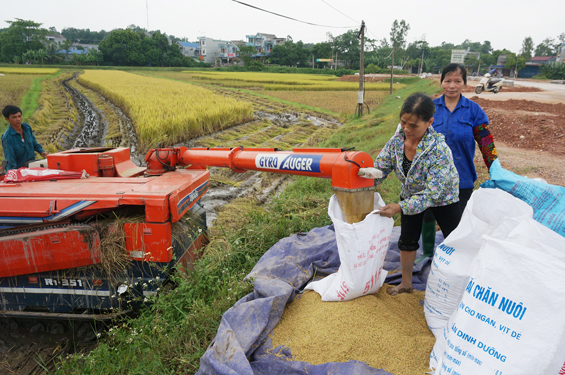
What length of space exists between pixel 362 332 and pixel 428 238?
1.44m

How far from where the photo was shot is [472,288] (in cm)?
146

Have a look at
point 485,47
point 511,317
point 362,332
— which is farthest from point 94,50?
point 485,47

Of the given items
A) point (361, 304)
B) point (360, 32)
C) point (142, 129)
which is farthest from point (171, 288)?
point (360, 32)

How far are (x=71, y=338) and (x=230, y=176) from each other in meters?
4.11

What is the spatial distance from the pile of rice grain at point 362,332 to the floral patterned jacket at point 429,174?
2.13ft

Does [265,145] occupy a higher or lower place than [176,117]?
lower

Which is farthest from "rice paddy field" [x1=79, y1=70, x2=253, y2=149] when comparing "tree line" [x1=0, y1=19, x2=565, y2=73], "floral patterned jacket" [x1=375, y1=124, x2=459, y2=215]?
"tree line" [x1=0, y1=19, x2=565, y2=73]

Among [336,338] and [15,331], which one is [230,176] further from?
[336,338]

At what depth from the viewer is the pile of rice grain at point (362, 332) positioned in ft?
5.87

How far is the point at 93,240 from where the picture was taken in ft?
8.47

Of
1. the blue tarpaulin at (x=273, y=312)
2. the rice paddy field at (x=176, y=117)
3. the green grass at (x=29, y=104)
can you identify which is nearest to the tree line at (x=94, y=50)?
the green grass at (x=29, y=104)

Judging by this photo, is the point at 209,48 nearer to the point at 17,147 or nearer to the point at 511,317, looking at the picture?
the point at 17,147

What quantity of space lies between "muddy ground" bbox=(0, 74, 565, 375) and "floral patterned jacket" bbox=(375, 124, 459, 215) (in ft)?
8.15

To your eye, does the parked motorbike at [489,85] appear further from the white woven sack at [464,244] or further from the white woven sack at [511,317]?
the white woven sack at [511,317]
